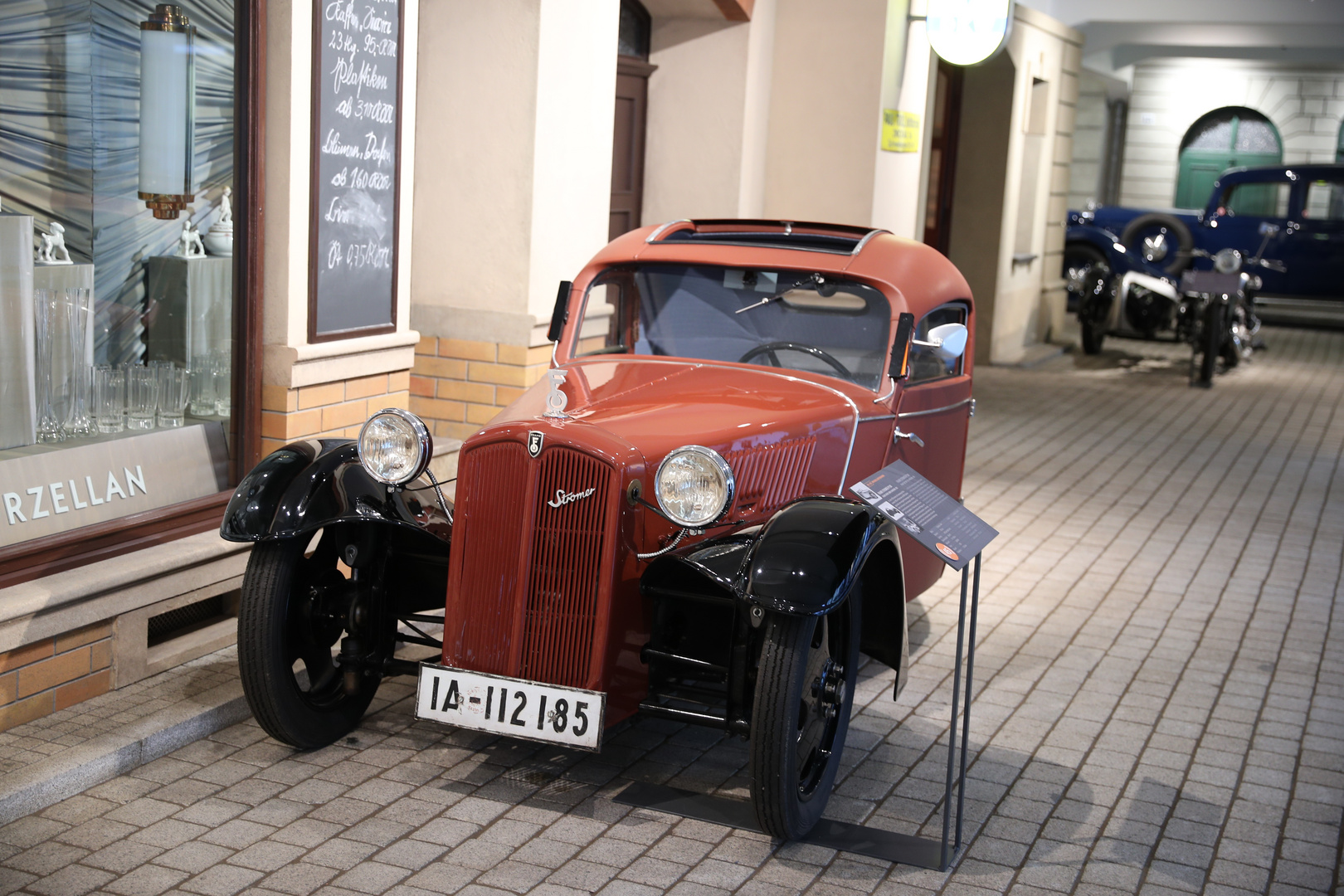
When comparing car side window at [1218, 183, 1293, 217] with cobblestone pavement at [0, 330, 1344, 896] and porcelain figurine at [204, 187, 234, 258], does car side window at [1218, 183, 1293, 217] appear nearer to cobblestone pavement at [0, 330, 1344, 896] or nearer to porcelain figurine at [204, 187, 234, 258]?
cobblestone pavement at [0, 330, 1344, 896]

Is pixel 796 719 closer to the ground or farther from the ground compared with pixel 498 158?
closer to the ground

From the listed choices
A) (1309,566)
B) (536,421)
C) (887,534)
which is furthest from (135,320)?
(1309,566)

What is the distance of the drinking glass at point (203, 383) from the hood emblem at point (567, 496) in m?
1.97

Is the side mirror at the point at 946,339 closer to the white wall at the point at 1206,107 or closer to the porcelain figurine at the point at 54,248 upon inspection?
the porcelain figurine at the point at 54,248

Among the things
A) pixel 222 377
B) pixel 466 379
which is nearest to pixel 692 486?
pixel 222 377

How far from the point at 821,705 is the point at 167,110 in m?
3.15

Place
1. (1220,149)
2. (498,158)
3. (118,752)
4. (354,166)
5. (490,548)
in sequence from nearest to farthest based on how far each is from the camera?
(490,548) → (118,752) → (354,166) → (498,158) → (1220,149)

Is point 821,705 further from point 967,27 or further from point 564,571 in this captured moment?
point 967,27

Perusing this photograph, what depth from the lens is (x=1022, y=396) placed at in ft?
40.4

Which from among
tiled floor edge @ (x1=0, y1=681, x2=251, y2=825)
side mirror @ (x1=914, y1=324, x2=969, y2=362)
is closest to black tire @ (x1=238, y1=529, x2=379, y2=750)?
tiled floor edge @ (x1=0, y1=681, x2=251, y2=825)

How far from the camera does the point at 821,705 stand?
388 cm

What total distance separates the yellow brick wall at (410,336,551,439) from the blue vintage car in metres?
12.2

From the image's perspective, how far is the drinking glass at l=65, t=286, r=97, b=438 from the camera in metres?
4.59

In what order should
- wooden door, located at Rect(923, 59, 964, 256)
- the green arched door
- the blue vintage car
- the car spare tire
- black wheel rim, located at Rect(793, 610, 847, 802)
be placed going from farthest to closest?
1. the green arched door
2. the blue vintage car
3. the car spare tire
4. wooden door, located at Rect(923, 59, 964, 256)
5. black wheel rim, located at Rect(793, 610, 847, 802)
